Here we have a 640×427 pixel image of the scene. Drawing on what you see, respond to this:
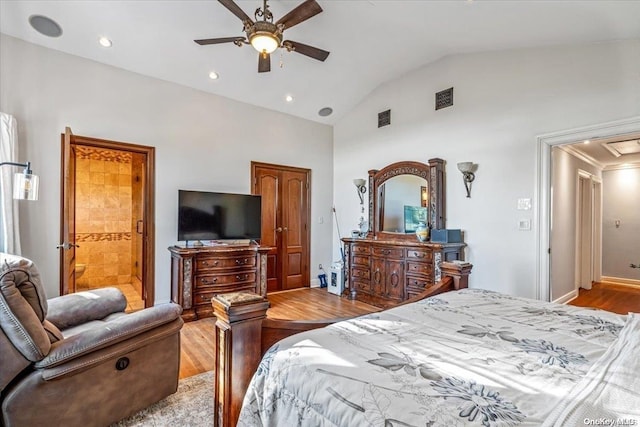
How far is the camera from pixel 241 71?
4.32m

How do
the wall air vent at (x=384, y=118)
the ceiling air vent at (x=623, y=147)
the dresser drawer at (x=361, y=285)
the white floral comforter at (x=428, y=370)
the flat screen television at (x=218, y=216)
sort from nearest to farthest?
the white floral comforter at (x=428, y=370)
the flat screen television at (x=218, y=216)
the ceiling air vent at (x=623, y=147)
the dresser drawer at (x=361, y=285)
the wall air vent at (x=384, y=118)

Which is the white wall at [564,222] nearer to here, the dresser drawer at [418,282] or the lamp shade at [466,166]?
the lamp shade at [466,166]

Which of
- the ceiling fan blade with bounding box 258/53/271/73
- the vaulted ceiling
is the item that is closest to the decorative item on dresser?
the vaulted ceiling

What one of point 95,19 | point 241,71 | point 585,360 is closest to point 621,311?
point 585,360

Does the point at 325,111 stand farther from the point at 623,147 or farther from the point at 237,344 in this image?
the point at 237,344

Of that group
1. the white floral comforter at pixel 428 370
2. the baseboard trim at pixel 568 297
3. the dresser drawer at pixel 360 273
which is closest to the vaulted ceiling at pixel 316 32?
the white floral comforter at pixel 428 370

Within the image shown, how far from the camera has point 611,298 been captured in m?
4.88

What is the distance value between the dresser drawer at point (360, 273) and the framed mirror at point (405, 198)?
1.97 ft

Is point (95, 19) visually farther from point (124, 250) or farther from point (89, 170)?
point (124, 250)

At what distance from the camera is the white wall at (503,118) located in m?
3.09

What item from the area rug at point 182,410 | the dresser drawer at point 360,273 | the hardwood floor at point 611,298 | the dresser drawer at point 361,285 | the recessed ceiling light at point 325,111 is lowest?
the area rug at point 182,410

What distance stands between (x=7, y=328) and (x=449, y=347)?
6.64 feet

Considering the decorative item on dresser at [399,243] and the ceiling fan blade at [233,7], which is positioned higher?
the ceiling fan blade at [233,7]

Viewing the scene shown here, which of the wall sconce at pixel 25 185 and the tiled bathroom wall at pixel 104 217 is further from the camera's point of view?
the tiled bathroom wall at pixel 104 217
